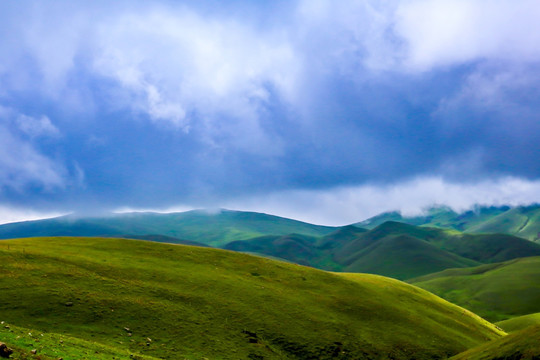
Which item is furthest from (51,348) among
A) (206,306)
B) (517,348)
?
(517,348)

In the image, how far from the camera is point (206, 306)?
54281 mm

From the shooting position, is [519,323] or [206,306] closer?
[206,306]

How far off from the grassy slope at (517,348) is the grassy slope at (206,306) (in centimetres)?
1799

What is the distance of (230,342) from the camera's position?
4728 centimetres

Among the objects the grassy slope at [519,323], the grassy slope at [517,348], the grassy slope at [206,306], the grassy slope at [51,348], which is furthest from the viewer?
the grassy slope at [519,323]

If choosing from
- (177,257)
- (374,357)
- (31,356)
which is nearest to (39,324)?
(31,356)

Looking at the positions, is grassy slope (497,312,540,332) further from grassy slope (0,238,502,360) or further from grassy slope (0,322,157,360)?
grassy slope (0,322,157,360)

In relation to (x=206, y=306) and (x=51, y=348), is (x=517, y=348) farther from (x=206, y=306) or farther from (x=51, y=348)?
(x=51, y=348)

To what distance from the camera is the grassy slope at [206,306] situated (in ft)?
142

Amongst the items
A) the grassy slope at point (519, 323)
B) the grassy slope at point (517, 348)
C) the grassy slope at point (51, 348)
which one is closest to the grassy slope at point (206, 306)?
the grassy slope at point (51, 348)

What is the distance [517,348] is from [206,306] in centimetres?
3536

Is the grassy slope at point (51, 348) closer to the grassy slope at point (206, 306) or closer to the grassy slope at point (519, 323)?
the grassy slope at point (206, 306)

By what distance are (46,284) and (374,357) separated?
138 feet

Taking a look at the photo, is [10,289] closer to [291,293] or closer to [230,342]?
[230,342]
